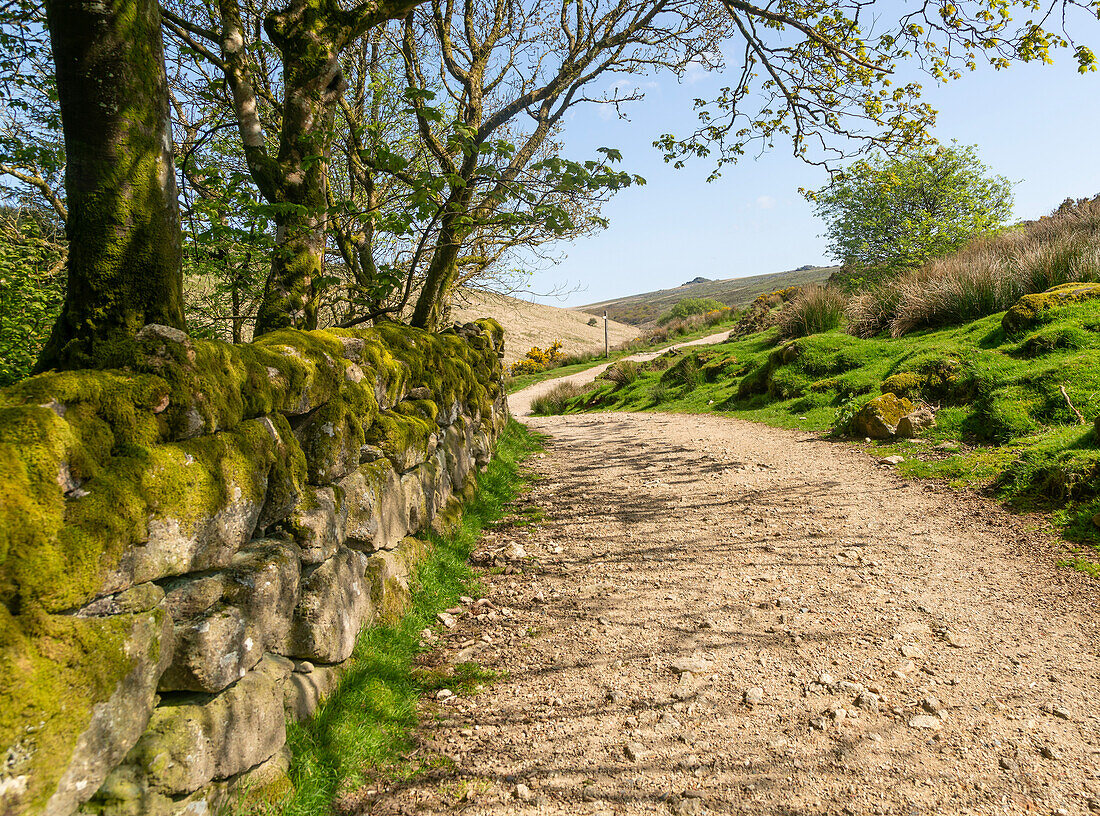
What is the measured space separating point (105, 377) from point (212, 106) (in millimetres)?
6113

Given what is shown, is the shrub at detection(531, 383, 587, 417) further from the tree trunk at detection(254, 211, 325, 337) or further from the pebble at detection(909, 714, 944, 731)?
the pebble at detection(909, 714, 944, 731)

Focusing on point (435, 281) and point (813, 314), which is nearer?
point (435, 281)

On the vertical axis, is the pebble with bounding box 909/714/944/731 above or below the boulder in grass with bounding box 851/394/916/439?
below

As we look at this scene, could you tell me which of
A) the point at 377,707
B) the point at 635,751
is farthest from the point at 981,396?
the point at 377,707

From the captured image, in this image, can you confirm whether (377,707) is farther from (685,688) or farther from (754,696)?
(754,696)

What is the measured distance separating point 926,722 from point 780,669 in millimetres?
709

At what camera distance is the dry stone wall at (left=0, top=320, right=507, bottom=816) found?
1.50 meters

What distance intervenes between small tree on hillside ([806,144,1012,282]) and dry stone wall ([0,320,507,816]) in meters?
19.9

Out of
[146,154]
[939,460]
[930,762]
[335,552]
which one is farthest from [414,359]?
[939,460]

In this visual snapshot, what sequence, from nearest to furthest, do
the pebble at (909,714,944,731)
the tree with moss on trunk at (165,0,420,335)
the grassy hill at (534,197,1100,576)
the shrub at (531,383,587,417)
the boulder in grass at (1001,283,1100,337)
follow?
the pebble at (909,714,944,731), the tree with moss on trunk at (165,0,420,335), the grassy hill at (534,197,1100,576), the boulder in grass at (1001,283,1100,337), the shrub at (531,383,587,417)

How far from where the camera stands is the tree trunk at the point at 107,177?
7.47 feet

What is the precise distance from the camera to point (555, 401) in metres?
21.6

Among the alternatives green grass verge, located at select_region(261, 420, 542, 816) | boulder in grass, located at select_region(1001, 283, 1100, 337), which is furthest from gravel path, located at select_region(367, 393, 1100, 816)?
boulder in grass, located at select_region(1001, 283, 1100, 337)

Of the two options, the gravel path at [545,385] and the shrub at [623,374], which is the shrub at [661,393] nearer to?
the shrub at [623,374]
